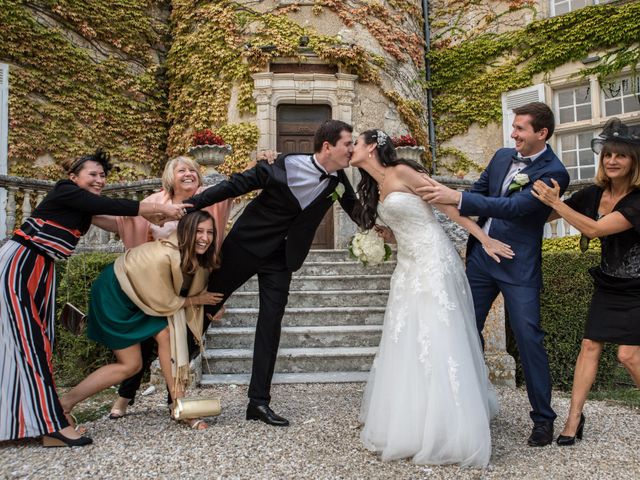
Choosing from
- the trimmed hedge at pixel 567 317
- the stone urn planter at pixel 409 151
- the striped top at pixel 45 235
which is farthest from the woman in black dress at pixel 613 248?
the stone urn planter at pixel 409 151

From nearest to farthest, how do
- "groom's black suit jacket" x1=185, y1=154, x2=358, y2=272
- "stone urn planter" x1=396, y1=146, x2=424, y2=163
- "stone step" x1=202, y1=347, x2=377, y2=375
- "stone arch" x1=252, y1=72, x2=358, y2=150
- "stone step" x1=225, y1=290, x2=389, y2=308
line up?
"groom's black suit jacket" x1=185, y1=154, x2=358, y2=272 < "stone step" x1=202, y1=347, x2=377, y2=375 < "stone step" x1=225, y1=290, x2=389, y2=308 < "stone urn planter" x1=396, y1=146, x2=424, y2=163 < "stone arch" x1=252, y1=72, x2=358, y2=150

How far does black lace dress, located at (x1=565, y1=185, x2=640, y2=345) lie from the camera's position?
3014mm

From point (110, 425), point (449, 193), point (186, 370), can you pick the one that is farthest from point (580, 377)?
point (110, 425)

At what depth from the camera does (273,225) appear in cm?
368

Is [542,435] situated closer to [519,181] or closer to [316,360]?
[519,181]

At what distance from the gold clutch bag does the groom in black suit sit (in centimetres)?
28

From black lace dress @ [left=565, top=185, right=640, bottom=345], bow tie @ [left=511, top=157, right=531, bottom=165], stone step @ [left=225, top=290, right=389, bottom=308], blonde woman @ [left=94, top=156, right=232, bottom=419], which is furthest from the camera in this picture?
stone step @ [left=225, top=290, right=389, bottom=308]

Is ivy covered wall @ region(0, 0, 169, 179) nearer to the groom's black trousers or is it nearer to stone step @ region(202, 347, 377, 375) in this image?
stone step @ region(202, 347, 377, 375)

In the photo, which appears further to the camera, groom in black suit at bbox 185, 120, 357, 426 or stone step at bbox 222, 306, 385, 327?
stone step at bbox 222, 306, 385, 327

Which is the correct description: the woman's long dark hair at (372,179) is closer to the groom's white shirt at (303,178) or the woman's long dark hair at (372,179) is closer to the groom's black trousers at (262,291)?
the groom's white shirt at (303,178)

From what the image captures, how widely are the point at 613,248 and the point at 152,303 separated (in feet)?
9.24

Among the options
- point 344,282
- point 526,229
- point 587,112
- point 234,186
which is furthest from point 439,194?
point 587,112

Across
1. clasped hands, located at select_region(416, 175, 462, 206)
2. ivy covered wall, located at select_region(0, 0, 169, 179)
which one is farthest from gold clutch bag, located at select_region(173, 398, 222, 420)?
ivy covered wall, located at select_region(0, 0, 169, 179)

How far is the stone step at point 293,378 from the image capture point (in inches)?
188
